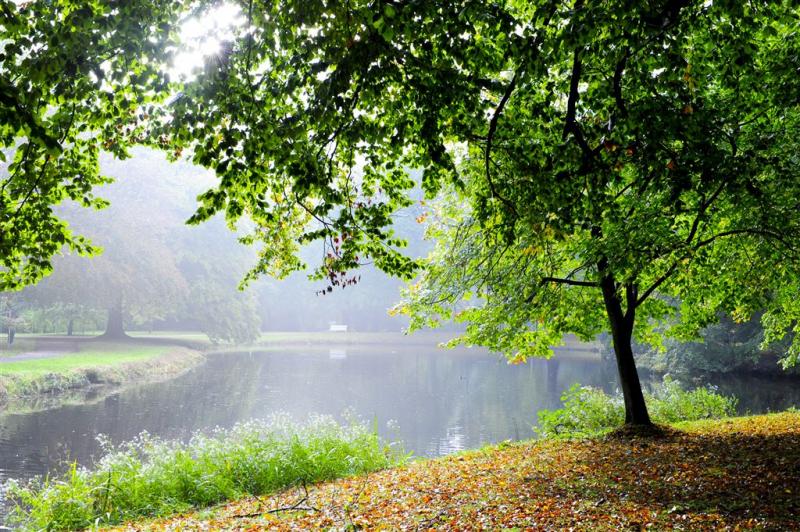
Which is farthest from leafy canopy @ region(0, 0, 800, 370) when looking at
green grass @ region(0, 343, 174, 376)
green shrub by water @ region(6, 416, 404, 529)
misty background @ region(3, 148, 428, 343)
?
green grass @ region(0, 343, 174, 376)

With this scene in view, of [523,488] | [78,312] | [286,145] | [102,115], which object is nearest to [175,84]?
[102,115]

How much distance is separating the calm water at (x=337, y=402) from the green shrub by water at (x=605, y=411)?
1.98m

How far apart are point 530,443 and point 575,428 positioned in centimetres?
249

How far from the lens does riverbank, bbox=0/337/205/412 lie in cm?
2291

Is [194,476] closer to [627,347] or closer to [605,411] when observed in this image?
[627,347]

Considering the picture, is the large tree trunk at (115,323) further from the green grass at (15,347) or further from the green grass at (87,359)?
the green grass at (15,347)

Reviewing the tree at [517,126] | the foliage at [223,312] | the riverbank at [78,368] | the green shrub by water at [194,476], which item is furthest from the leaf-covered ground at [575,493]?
the foliage at [223,312]

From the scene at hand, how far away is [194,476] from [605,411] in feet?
30.9

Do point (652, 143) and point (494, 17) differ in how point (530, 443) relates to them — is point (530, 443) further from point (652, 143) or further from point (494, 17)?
point (494, 17)

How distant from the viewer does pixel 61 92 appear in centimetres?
505

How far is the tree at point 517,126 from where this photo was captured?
17.4 feet

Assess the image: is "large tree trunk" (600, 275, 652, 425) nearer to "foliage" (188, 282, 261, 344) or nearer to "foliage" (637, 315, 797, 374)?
"foliage" (637, 315, 797, 374)

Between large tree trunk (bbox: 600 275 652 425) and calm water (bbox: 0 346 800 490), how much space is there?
379 centimetres

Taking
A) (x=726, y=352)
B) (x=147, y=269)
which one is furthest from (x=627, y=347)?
(x=147, y=269)
